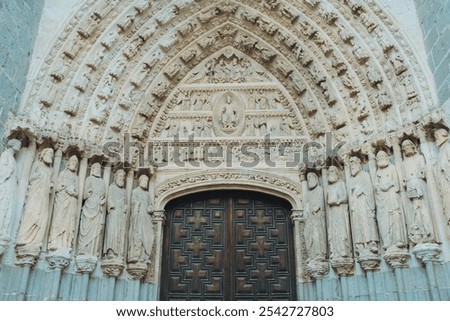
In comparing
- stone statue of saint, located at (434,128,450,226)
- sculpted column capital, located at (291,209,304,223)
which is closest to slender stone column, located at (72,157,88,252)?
sculpted column capital, located at (291,209,304,223)

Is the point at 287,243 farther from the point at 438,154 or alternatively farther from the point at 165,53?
the point at 165,53

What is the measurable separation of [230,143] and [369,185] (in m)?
1.92

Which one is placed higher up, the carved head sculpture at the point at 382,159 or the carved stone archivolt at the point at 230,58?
the carved stone archivolt at the point at 230,58

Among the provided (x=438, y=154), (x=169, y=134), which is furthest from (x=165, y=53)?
(x=438, y=154)

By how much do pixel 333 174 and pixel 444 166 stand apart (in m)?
A: 1.26

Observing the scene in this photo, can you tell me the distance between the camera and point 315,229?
5.19 meters

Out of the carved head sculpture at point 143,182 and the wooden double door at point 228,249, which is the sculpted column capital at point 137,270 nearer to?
the wooden double door at point 228,249

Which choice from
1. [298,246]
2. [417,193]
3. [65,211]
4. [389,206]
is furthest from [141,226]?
[417,193]

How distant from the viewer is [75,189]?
195 inches

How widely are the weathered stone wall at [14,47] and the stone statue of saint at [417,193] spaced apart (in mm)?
4237

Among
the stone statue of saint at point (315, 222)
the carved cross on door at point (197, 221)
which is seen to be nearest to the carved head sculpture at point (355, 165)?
the stone statue of saint at point (315, 222)

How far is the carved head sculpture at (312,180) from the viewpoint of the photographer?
5.50m

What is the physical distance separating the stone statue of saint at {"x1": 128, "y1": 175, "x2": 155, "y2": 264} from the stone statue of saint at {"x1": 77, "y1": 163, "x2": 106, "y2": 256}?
1.27 feet

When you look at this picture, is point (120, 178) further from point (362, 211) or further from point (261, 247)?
point (362, 211)
